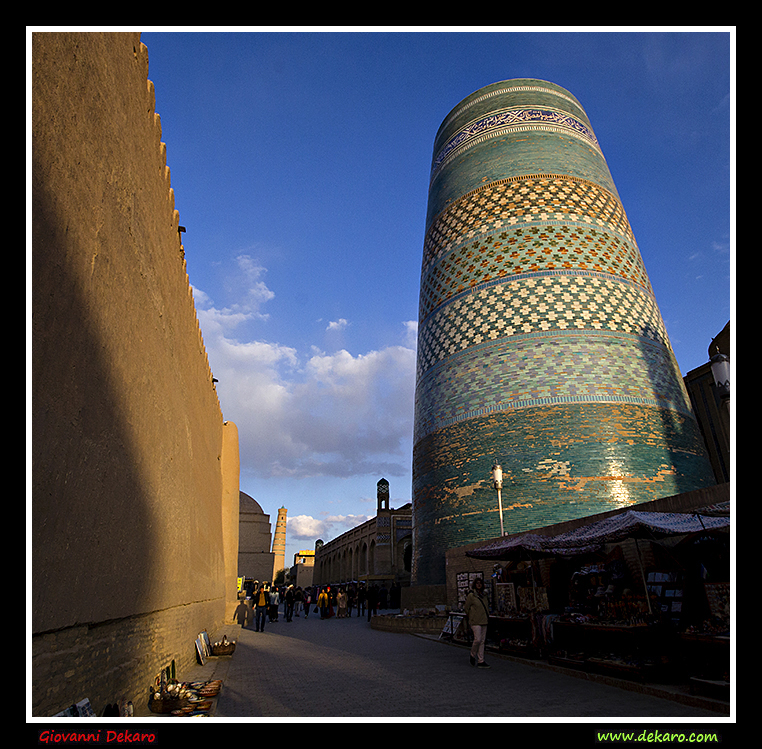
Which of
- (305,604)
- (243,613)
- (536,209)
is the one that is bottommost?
(305,604)

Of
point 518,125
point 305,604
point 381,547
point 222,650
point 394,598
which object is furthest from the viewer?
point 381,547

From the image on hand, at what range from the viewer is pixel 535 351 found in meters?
10.4

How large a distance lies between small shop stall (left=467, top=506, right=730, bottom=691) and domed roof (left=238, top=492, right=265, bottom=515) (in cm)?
2507

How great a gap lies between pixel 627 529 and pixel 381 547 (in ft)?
80.4

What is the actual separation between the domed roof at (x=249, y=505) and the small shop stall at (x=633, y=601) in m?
25.1

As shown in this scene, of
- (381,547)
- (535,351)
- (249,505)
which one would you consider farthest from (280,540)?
(535,351)

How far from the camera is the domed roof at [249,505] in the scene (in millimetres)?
30400

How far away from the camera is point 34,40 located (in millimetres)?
2520

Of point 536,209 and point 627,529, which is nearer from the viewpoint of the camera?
point 627,529

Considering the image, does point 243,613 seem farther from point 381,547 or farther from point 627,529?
point 381,547

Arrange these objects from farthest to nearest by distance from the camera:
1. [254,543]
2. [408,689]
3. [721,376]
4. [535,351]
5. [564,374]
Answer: [254,543]
[535,351]
[564,374]
[408,689]
[721,376]

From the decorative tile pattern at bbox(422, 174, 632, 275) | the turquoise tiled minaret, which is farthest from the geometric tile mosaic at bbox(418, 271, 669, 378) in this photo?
the decorative tile pattern at bbox(422, 174, 632, 275)
